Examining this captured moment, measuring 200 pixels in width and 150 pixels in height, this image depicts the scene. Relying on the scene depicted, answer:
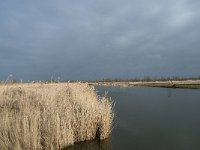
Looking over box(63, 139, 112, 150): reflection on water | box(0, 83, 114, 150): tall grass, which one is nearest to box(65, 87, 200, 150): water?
box(63, 139, 112, 150): reflection on water

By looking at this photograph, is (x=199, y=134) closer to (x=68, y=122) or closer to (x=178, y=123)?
(x=178, y=123)

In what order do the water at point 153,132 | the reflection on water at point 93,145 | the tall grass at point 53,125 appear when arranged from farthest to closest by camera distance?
the water at point 153,132 → the reflection on water at point 93,145 → the tall grass at point 53,125

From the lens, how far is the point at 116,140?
12453 mm

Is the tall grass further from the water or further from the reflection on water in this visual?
the water

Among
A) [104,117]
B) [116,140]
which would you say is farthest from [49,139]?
[116,140]

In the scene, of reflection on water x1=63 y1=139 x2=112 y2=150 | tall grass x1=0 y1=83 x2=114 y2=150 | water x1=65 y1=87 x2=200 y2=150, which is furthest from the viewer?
water x1=65 y1=87 x2=200 y2=150

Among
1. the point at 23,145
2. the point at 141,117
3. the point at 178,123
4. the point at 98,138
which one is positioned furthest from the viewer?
the point at 141,117

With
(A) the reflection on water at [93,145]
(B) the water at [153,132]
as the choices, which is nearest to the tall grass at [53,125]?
(A) the reflection on water at [93,145]

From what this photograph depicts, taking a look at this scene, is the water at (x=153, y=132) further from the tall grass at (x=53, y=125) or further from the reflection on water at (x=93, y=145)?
the tall grass at (x=53, y=125)

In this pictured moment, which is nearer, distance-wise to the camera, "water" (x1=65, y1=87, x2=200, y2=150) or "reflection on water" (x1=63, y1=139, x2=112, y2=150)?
"reflection on water" (x1=63, y1=139, x2=112, y2=150)

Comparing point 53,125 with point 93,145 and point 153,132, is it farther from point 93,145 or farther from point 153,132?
point 153,132

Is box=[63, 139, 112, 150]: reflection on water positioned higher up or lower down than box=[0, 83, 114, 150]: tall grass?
lower down

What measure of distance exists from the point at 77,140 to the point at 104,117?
1.34 meters

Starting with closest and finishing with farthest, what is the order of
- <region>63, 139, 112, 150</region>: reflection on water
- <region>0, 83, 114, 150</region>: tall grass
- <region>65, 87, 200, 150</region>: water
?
<region>0, 83, 114, 150</region>: tall grass, <region>63, 139, 112, 150</region>: reflection on water, <region>65, 87, 200, 150</region>: water
